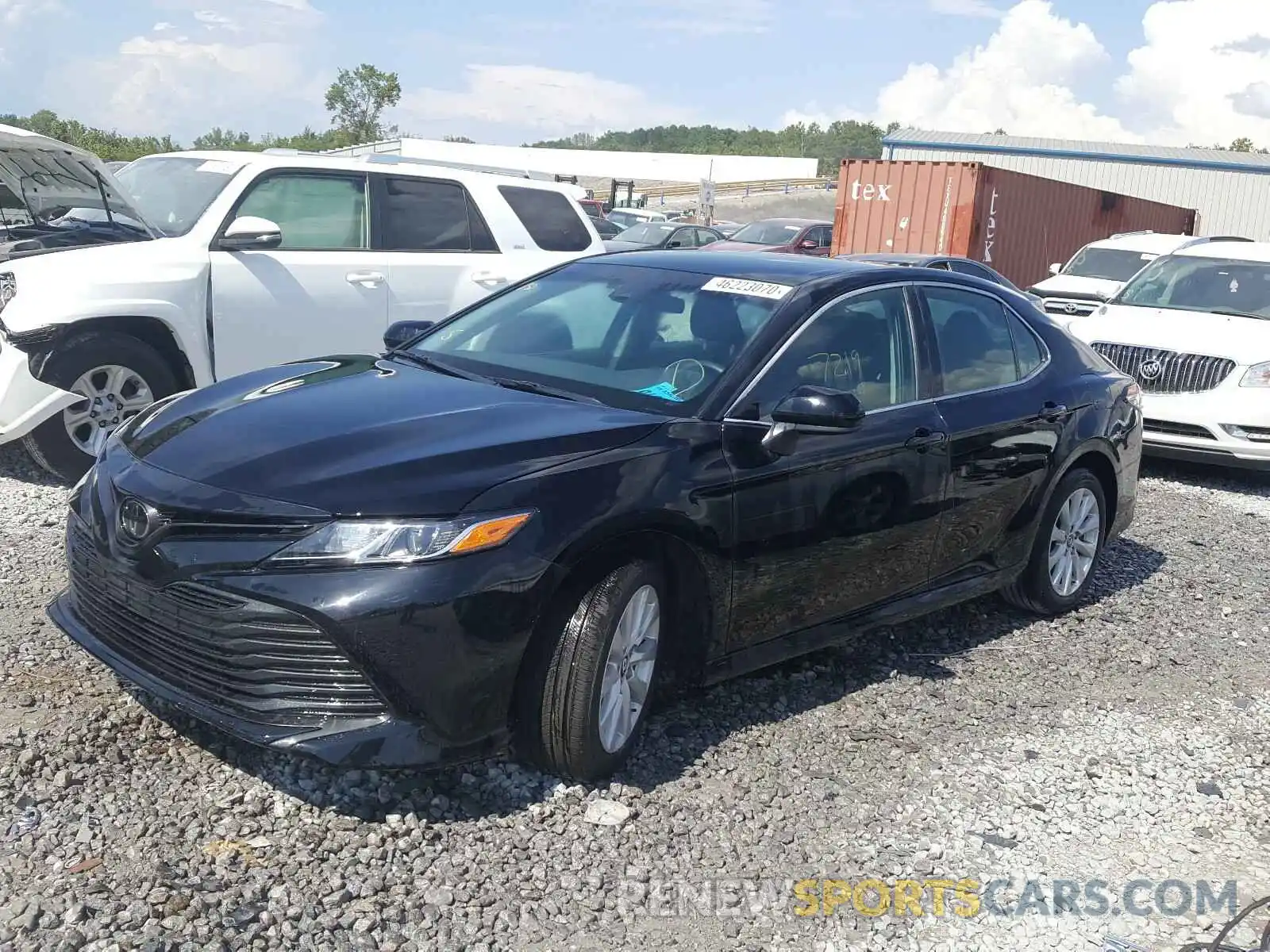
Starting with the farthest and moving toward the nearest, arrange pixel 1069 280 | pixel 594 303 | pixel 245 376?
pixel 1069 280 < pixel 594 303 < pixel 245 376

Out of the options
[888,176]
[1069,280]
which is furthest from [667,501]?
[888,176]

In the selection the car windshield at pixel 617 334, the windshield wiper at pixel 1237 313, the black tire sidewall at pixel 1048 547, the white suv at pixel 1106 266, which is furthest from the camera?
the white suv at pixel 1106 266

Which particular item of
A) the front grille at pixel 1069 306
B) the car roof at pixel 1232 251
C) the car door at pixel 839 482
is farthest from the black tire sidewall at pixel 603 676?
the front grille at pixel 1069 306

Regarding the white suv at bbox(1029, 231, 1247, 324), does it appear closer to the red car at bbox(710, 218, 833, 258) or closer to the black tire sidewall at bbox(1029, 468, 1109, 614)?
the red car at bbox(710, 218, 833, 258)

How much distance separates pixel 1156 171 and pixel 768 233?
103 ft

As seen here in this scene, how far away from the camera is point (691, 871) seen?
3314 mm

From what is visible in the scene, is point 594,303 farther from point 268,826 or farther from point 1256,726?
point 1256,726

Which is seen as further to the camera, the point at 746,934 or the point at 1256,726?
the point at 1256,726

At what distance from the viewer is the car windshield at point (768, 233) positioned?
21016 mm

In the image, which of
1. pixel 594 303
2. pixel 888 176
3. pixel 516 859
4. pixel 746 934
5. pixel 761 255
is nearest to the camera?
pixel 746 934

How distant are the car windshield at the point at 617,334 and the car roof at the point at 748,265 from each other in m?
0.07

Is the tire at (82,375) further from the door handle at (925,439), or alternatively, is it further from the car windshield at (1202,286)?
the car windshield at (1202,286)

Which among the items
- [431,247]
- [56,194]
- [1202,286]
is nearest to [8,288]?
[56,194]

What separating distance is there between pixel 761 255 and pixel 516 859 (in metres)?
2.80
